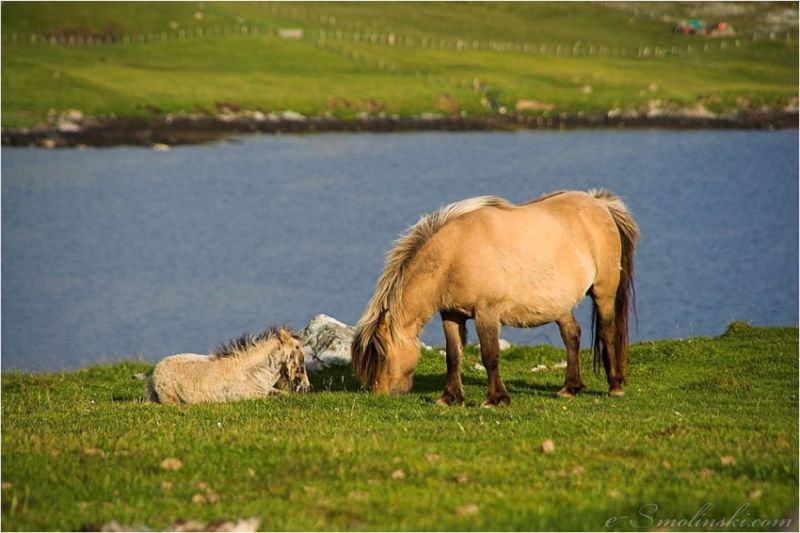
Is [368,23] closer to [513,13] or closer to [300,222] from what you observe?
[513,13]

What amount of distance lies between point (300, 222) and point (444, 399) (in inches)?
1846

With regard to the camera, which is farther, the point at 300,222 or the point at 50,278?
the point at 300,222

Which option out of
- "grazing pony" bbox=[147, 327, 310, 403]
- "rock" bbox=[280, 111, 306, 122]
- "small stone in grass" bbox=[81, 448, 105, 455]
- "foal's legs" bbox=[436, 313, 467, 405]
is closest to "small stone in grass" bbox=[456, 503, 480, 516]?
"small stone in grass" bbox=[81, 448, 105, 455]

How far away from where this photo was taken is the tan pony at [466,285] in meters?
15.0

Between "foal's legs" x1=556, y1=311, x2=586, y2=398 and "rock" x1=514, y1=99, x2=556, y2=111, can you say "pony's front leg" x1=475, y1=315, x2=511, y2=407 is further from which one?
"rock" x1=514, y1=99, x2=556, y2=111

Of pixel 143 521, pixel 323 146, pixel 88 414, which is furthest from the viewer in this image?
pixel 323 146

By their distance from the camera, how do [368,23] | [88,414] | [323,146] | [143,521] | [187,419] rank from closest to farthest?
[143,521] → [187,419] → [88,414] → [323,146] → [368,23]

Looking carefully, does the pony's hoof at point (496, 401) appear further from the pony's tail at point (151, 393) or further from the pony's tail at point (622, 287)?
the pony's tail at point (151, 393)

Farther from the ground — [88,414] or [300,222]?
[88,414]

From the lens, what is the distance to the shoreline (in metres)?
83.1

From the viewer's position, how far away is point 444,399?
49.2 feet

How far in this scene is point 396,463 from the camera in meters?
10.3

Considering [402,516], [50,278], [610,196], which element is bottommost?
[50,278]

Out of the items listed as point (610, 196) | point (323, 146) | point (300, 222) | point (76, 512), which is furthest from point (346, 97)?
point (76, 512)
